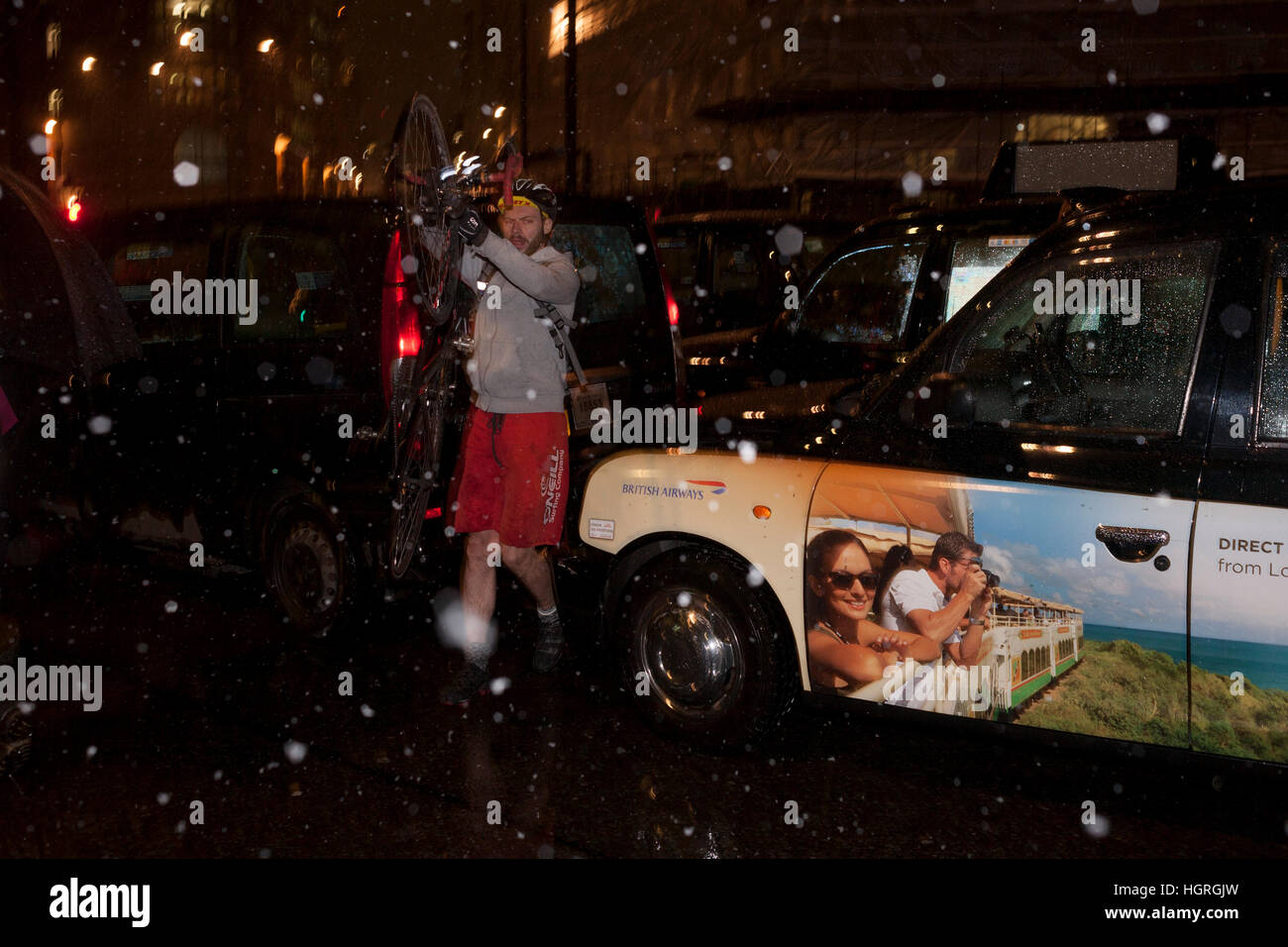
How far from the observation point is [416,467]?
4.94 m

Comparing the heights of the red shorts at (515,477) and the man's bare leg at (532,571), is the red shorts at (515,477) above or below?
above

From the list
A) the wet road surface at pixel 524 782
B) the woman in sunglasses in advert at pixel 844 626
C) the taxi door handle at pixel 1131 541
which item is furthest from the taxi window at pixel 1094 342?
the wet road surface at pixel 524 782

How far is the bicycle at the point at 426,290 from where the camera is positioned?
427 centimetres

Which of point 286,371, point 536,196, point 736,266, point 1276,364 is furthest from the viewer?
point 736,266

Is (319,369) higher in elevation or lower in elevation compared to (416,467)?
higher

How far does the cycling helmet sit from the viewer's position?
470cm

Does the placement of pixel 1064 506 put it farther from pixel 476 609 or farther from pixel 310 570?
pixel 310 570

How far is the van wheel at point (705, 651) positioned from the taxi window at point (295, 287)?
1801 millimetres

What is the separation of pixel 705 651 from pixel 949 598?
0.96 m

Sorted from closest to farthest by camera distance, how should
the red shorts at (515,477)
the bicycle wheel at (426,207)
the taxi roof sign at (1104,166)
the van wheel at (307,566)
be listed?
1. the bicycle wheel at (426,207)
2. the red shorts at (515,477)
3. the van wheel at (307,566)
4. the taxi roof sign at (1104,166)

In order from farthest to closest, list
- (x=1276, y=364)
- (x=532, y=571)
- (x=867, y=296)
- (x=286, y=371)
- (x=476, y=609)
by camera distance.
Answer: (x=867, y=296) → (x=286, y=371) → (x=532, y=571) → (x=476, y=609) → (x=1276, y=364)

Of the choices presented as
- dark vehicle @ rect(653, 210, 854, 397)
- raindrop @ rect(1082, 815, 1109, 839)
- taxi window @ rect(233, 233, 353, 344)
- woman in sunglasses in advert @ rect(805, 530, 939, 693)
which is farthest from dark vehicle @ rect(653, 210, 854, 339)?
raindrop @ rect(1082, 815, 1109, 839)

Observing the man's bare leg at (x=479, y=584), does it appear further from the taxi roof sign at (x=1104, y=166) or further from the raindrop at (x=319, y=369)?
the taxi roof sign at (x=1104, y=166)

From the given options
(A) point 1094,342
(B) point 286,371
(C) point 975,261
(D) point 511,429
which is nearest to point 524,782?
(D) point 511,429
